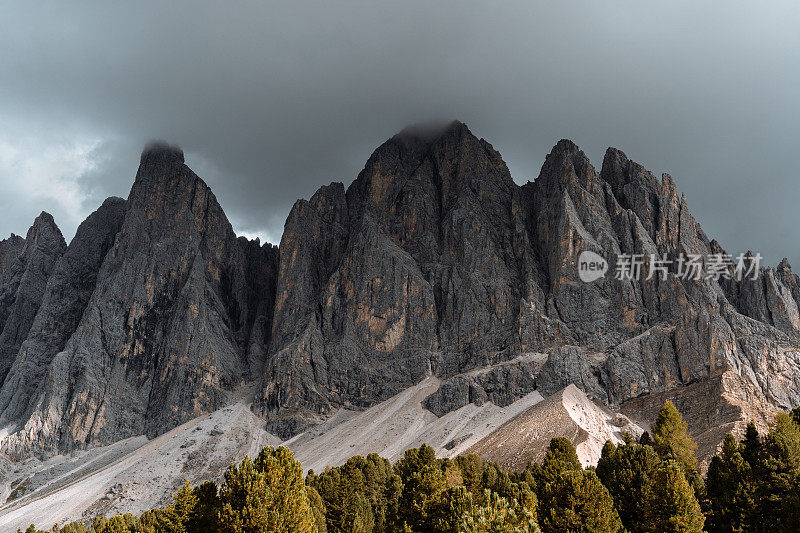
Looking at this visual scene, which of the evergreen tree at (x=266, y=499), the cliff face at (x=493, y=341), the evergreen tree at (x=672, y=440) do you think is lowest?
the evergreen tree at (x=266, y=499)

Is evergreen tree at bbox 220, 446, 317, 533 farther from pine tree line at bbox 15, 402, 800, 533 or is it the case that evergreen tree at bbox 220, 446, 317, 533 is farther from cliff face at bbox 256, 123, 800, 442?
cliff face at bbox 256, 123, 800, 442

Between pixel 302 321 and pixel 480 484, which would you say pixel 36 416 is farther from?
pixel 480 484

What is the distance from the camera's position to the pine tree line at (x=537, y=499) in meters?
32.5

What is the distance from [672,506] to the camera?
4384 centimetres

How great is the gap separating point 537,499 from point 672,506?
9.87 meters

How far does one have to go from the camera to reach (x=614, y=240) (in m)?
180

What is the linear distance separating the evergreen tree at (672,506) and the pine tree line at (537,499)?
7 cm

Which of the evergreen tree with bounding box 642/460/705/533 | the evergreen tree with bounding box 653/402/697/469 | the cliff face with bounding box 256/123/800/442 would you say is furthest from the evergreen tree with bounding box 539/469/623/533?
the cliff face with bounding box 256/123/800/442

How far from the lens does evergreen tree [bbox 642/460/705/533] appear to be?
4338 cm

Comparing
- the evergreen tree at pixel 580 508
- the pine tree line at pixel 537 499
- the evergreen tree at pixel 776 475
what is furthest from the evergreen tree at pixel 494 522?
the evergreen tree at pixel 776 475

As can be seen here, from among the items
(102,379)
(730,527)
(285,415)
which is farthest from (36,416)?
(730,527)

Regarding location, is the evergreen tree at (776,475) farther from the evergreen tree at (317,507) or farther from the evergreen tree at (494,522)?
the evergreen tree at (317,507)

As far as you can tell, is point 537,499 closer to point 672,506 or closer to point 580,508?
point 580,508

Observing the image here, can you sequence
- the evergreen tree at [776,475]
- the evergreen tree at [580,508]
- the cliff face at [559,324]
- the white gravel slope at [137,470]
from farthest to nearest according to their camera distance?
1. the cliff face at [559,324]
2. the white gravel slope at [137,470]
3. the evergreen tree at [776,475]
4. the evergreen tree at [580,508]
